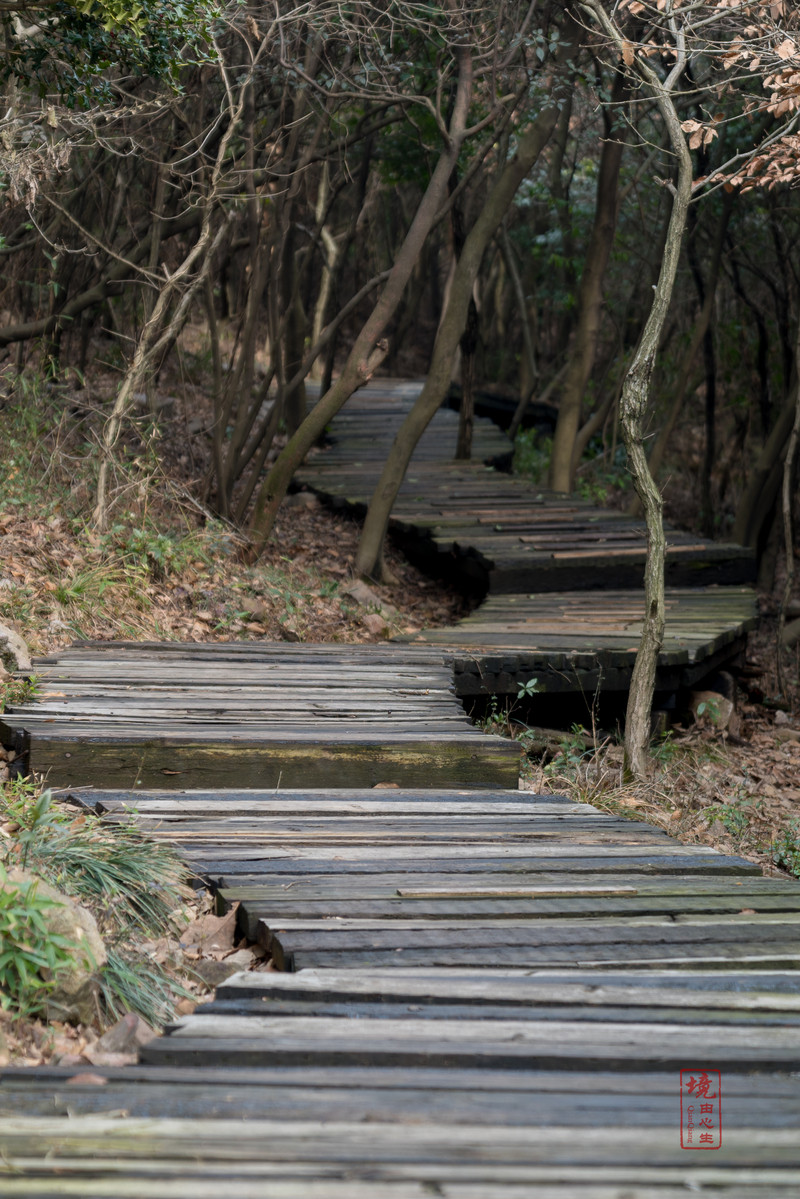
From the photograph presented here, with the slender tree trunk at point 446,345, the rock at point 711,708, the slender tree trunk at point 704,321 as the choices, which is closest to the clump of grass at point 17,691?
the slender tree trunk at point 446,345

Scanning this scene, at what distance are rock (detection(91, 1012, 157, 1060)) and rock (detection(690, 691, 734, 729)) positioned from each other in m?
5.97

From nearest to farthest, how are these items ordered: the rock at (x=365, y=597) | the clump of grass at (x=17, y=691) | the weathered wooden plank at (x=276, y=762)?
the weathered wooden plank at (x=276, y=762)
the clump of grass at (x=17, y=691)
the rock at (x=365, y=597)

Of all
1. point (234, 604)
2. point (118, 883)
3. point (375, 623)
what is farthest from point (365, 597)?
point (118, 883)

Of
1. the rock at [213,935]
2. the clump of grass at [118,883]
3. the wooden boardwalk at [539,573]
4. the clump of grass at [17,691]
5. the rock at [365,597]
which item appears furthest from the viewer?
the rock at [365,597]

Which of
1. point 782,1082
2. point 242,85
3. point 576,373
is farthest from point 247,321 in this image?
point 782,1082

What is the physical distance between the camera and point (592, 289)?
10.1 metres

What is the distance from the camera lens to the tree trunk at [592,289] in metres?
9.82

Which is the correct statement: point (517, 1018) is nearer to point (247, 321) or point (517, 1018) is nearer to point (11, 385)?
point (247, 321)

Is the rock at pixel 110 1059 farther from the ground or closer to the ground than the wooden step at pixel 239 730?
closer to the ground

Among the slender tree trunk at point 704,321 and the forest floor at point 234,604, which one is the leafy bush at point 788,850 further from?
the slender tree trunk at point 704,321

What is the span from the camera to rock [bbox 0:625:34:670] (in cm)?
500

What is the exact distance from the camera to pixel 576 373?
10.3 meters

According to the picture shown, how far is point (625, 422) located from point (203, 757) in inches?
108

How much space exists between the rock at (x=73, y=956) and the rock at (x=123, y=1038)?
0.10m
